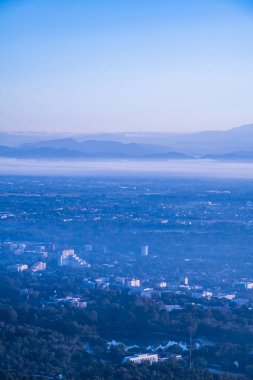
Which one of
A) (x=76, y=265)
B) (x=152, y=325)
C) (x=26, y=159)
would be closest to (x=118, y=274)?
(x=76, y=265)

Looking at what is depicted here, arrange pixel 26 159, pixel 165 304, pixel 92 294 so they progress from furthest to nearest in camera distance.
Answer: pixel 26 159 → pixel 92 294 → pixel 165 304

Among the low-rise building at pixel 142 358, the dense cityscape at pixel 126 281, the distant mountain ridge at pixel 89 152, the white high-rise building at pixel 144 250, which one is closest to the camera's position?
the low-rise building at pixel 142 358

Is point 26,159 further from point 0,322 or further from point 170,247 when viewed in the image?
point 0,322

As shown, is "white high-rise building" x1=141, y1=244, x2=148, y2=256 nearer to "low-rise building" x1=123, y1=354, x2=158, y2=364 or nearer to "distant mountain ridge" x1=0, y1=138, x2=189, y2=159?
"low-rise building" x1=123, y1=354, x2=158, y2=364

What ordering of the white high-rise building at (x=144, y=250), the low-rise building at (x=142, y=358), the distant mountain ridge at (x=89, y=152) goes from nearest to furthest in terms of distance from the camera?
1. the low-rise building at (x=142, y=358)
2. the white high-rise building at (x=144, y=250)
3. the distant mountain ridge at (x=89, y=152)

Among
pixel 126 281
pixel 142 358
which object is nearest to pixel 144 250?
pixel 126 281

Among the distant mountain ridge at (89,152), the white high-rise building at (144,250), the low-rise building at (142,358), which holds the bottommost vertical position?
the low-rise building at (142,358)

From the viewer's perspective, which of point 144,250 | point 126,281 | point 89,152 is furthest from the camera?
point 89,152

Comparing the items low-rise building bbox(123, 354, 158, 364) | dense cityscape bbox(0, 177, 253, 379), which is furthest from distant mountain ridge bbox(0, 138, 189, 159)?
low-rise building bbox(123, 354, 158, 364)

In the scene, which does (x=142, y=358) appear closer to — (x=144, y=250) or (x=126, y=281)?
(x=126, y=281)

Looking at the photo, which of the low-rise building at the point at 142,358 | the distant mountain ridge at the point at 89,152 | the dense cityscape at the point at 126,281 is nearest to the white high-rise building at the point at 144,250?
the dense cityscape at the point at 126,281

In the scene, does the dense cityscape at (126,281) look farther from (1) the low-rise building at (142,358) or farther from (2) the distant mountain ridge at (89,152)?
(2) the distant mountain ridge at (89,152)
